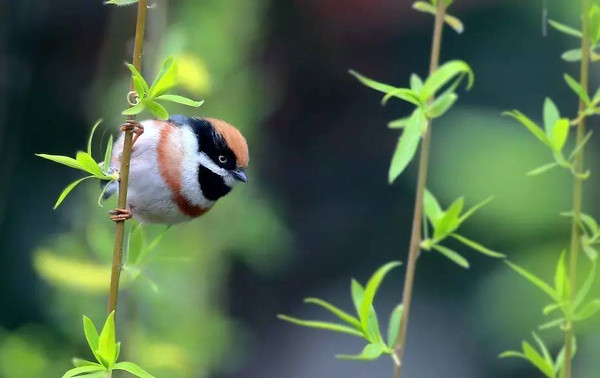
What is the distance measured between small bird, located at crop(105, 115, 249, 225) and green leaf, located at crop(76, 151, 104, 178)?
2.22 feet

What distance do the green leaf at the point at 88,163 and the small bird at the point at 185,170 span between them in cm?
68

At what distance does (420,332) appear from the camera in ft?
8.92

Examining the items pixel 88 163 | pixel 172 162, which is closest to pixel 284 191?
pixel 172 162

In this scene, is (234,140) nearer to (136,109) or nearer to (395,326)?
(395,326)

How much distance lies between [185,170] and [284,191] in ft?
4.00

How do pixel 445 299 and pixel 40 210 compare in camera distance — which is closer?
pixel 40 210

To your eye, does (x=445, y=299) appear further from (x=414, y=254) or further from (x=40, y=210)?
(x=414, y=254)

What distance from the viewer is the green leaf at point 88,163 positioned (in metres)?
0.73

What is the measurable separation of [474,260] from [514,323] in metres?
0.62

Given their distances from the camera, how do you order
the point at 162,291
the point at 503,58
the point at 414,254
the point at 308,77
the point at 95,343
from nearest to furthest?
the point at 95,343
the point at 414,254
the point at 162,291
the point at 503,58
the point at 308,77

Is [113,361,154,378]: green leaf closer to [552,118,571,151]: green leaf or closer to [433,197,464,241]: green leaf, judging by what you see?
[433,197,464,241]: green leaf

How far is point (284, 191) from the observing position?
270 cm

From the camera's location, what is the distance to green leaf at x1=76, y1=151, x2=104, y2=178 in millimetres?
730

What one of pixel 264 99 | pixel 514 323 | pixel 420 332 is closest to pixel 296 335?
pixel 420 332
